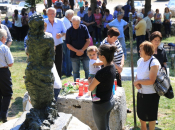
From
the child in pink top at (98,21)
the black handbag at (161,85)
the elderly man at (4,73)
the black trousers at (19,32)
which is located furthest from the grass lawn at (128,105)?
the black trousers at (19,32)

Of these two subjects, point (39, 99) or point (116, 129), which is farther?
point (116, 129)

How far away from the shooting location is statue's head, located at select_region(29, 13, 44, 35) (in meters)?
3.39

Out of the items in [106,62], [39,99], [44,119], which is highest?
[106,62]

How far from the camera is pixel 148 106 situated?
4.79 meters

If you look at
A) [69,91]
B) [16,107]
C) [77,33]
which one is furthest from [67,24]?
[69,91]

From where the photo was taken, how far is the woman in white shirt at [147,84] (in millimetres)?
4574

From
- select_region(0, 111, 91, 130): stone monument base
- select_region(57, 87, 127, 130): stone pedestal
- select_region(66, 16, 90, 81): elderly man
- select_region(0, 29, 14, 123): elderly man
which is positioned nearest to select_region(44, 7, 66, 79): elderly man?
select_region(66, 16, 90, 81): elderly man

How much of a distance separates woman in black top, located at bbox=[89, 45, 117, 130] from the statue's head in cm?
99

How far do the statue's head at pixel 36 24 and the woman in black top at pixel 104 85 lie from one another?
3.24 ft

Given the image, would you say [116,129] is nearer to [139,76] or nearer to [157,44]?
[139,76]

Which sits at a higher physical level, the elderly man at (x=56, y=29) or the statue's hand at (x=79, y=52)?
the elderly man at (x=56, y=29)

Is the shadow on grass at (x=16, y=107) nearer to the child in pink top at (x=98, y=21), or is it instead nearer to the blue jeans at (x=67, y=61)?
the blue jeans at (x=67, y=61)

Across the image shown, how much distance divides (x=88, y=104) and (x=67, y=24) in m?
4.22

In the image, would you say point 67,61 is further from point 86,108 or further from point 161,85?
point 161,85
